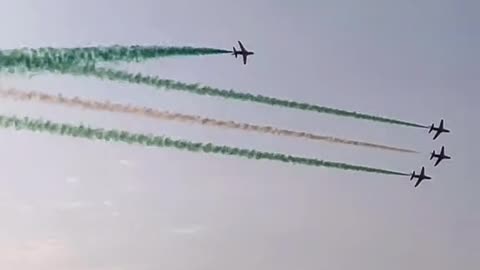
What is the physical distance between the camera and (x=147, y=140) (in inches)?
167

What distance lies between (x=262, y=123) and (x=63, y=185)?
3.92 ft

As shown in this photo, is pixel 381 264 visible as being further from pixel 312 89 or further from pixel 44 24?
pixel 44 24

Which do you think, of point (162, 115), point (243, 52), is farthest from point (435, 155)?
point (162, 115)

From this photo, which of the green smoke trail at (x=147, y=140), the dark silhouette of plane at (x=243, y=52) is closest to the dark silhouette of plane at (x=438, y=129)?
the green smoke trail at (x=147, y=140)

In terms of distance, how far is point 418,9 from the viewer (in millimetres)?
4785

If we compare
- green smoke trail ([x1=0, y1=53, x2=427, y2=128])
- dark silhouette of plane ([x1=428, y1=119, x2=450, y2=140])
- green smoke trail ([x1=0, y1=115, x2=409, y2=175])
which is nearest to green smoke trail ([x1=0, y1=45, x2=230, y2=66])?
green smoke trail ([x1=0, y1=53, x2=427, y2=128])

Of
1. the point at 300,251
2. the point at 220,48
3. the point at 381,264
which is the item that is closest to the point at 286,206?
the point at 300,251

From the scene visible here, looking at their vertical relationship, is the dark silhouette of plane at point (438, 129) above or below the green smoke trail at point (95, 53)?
below

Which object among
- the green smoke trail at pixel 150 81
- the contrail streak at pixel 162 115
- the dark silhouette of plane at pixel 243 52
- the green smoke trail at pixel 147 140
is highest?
the dark silhouette of plane at pixel 243 52

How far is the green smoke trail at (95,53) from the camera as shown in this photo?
394cm

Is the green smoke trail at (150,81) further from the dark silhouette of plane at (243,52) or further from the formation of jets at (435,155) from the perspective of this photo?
the dark silhouette of plane at (243,52)

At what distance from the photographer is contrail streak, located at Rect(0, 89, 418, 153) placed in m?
3.95

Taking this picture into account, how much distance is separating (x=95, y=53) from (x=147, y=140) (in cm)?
56

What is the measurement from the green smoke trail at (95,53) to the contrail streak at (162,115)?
18 centimetres
